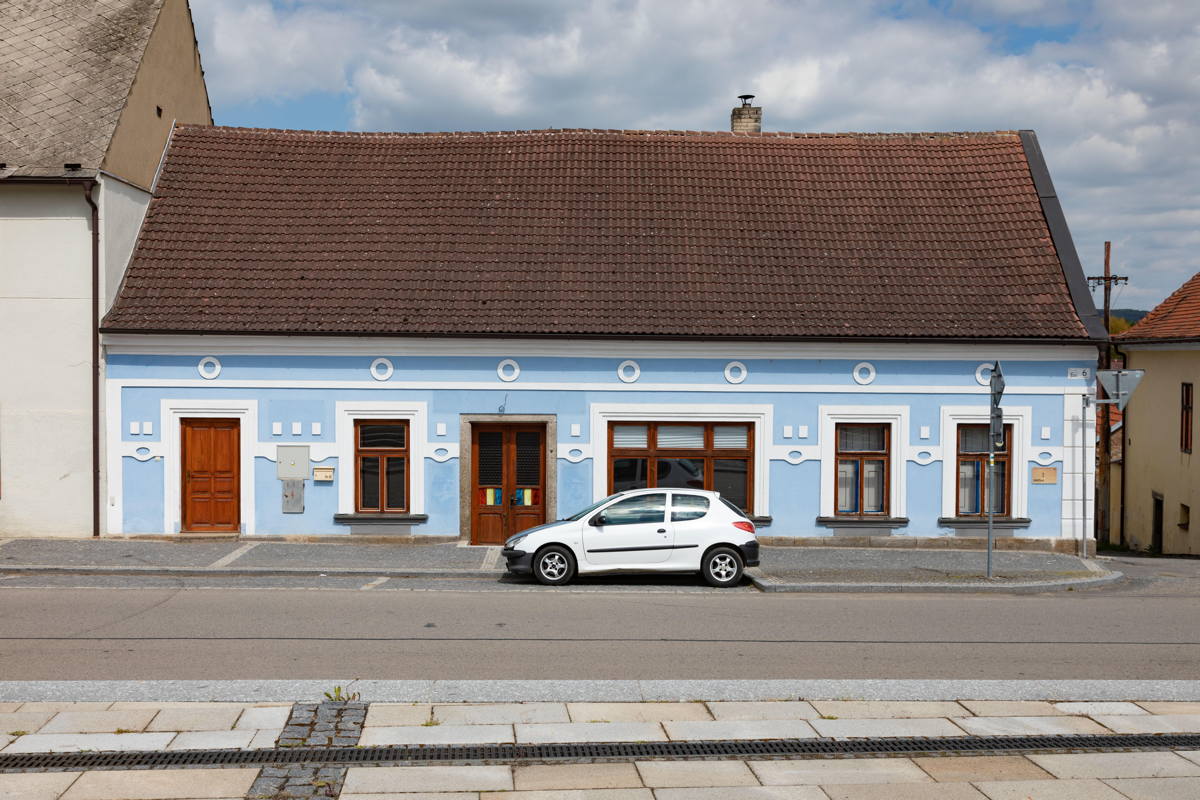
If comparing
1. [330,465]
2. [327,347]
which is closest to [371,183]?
[327,347]

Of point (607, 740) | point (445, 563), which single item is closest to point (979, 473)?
point (445, 563)

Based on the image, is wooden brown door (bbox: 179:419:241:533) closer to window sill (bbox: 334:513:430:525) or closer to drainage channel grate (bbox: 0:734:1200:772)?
window sill (bbox: 334:513:430:525)

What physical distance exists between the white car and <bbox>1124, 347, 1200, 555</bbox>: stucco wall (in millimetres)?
17286

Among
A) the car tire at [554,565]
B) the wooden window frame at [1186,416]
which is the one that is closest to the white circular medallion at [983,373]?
the car tire at [554,565]

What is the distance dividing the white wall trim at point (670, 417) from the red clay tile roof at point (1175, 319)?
13.3m

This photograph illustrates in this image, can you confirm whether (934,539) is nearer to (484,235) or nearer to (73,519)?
(484,235)

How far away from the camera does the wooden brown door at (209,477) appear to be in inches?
776

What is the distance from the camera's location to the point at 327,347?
1953 cm

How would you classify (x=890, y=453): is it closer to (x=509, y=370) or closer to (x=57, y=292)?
(x=509, y=370)

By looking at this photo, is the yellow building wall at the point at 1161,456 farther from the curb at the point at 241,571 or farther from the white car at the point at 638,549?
the curb at the point at 241,571

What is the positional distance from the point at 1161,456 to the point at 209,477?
82.2 ft

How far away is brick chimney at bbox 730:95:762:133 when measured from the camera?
Result: 26.8 metres

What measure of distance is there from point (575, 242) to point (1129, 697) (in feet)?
44.7

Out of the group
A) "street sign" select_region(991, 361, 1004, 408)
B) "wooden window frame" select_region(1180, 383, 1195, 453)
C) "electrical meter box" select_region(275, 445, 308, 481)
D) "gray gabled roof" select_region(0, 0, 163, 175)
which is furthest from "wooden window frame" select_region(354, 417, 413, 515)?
"wooden window frame" select_region(1180, 383, 1195, 453)
